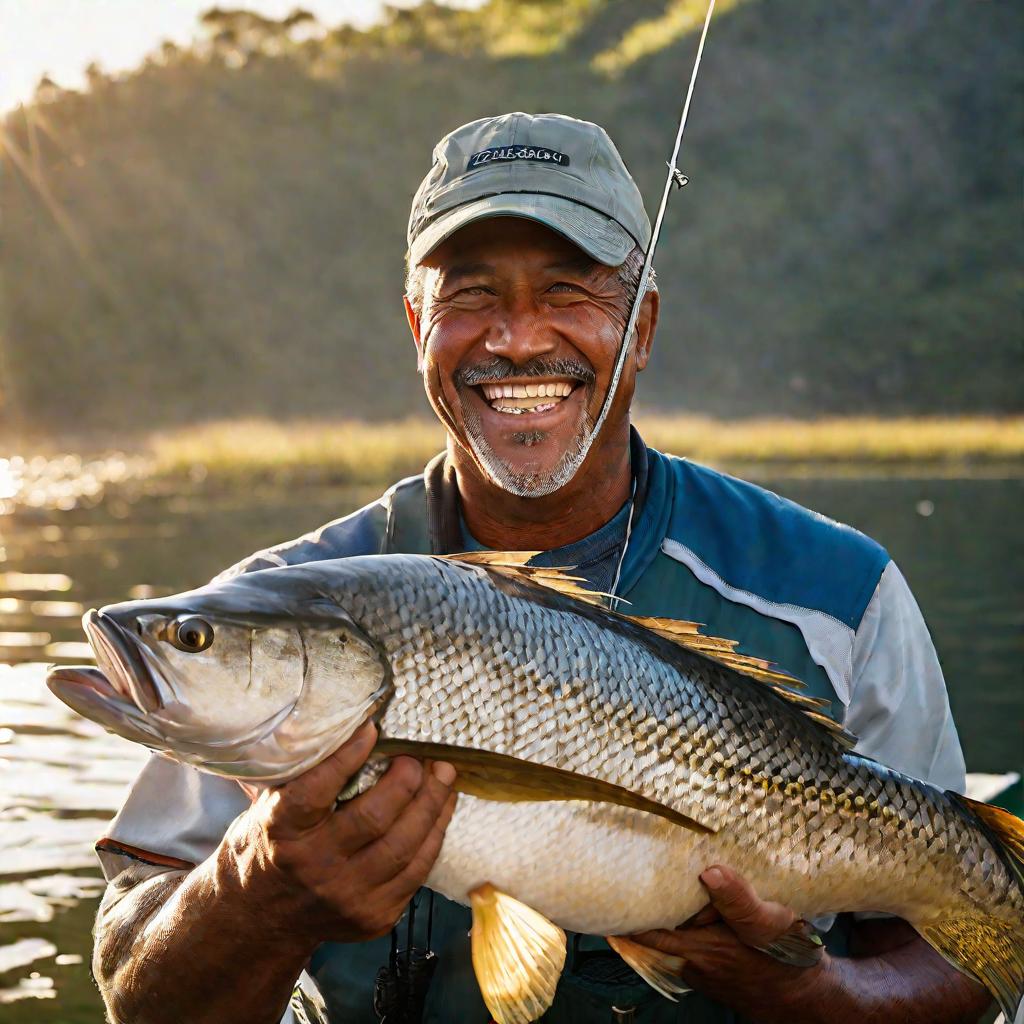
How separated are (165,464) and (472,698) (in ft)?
73.1

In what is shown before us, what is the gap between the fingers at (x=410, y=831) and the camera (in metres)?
2.20

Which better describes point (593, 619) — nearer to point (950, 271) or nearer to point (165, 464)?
point (165, 464)

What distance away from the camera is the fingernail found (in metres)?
2.41

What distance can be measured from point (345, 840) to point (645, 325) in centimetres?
156

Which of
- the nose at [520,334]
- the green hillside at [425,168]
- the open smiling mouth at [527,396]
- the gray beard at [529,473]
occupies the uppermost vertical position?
the green hillside at [425,168]

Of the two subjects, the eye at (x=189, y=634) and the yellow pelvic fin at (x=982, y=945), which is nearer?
the eye at (x=189, y=634)

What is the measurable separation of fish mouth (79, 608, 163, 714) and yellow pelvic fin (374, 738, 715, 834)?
0.36 metres

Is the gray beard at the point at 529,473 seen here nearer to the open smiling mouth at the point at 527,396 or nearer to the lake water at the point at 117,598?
the open smiling mouth at the point at 527,396

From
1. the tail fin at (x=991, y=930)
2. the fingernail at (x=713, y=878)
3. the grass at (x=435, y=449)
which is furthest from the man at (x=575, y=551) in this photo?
the grass at (x=435, y=449)

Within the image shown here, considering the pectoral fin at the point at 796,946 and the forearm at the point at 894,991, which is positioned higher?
the pectoral fin at the point at 796,946

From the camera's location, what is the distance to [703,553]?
3098 mm

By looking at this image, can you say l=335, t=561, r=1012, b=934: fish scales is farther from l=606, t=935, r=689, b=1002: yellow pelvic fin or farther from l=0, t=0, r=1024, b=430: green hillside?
l=0, t=0, r=1024, b=430: green hillside

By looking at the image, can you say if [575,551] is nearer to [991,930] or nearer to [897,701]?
[897,701]

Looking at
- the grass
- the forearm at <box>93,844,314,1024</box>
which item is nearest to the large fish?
the forearm at <box>93,844,314,1024</box>
